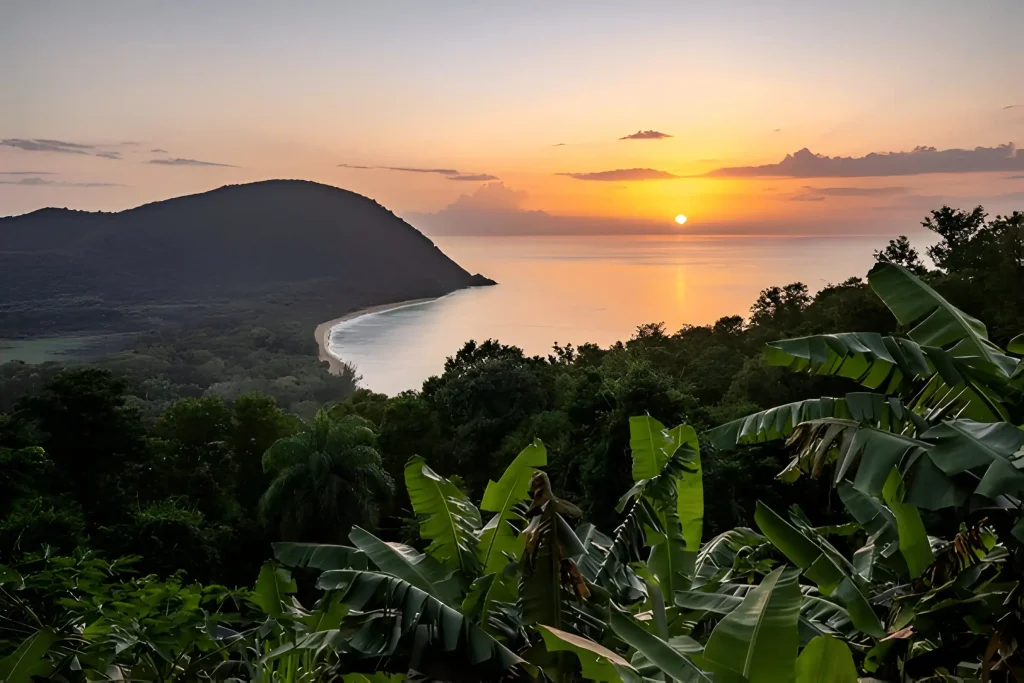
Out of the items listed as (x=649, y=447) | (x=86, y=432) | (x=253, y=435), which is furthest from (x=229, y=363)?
(x=649, y=447)

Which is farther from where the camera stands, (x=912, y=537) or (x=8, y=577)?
(x=8, y=577)

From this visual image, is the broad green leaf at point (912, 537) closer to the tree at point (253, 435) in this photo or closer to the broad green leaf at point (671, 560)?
the broad green leaf at point (671, 560)

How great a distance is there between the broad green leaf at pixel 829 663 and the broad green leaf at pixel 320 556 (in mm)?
1875

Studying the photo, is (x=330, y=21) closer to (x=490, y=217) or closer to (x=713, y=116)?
(x=713, y=116)

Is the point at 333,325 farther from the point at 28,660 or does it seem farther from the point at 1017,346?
the point at 1017,346

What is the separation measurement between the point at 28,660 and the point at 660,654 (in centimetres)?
Result: 259

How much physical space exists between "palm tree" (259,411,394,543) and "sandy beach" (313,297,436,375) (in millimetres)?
10376

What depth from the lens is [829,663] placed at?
1767mm

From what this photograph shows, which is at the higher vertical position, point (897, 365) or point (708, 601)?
point (897, 365)

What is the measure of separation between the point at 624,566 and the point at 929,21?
891 cm

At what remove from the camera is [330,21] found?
485 inches

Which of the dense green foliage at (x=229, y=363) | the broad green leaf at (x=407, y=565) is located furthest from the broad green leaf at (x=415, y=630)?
the dense green foliage at (x=229, y=363)

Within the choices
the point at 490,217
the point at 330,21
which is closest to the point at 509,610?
the point at 330,21

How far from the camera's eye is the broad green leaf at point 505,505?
3148 mm
